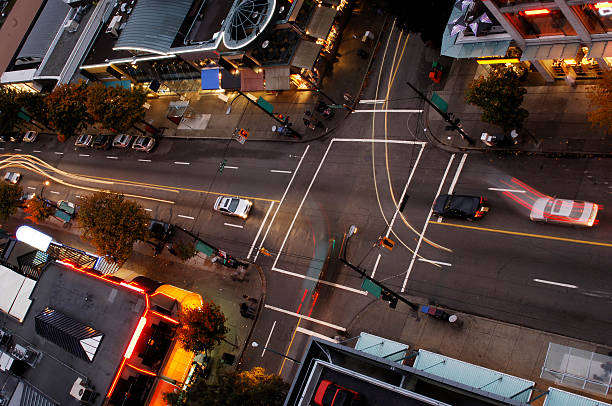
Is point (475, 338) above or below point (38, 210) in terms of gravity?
above

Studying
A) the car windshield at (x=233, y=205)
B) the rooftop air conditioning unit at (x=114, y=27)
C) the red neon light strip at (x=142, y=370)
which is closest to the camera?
the red neon light strip at (x=142, y=370)

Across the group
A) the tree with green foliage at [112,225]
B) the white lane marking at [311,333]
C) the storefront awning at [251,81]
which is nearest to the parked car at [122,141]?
the tree with green foliage at [112,225]

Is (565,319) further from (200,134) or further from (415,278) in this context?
(200,134)

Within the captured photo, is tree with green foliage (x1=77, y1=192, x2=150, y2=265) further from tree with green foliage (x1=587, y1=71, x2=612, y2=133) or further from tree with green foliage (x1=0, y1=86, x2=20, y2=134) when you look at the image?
tree with green foliage (x1=587, y1=71, x2=612, y2=133)

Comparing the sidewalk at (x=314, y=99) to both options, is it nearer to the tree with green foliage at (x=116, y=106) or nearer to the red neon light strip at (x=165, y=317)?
Answer: the tree with green foliage at (x=116, y=106)

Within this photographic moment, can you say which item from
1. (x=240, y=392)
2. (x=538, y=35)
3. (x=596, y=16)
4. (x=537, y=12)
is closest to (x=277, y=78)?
(x=538, y=35)

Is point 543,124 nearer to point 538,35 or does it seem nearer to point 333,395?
point 538,35

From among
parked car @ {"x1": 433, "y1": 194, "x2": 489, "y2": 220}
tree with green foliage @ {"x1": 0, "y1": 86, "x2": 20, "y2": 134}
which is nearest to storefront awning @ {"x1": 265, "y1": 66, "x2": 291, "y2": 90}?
parked car @ {"x1": 433, "y1": 194, "x2": 489, "y2": 220}
